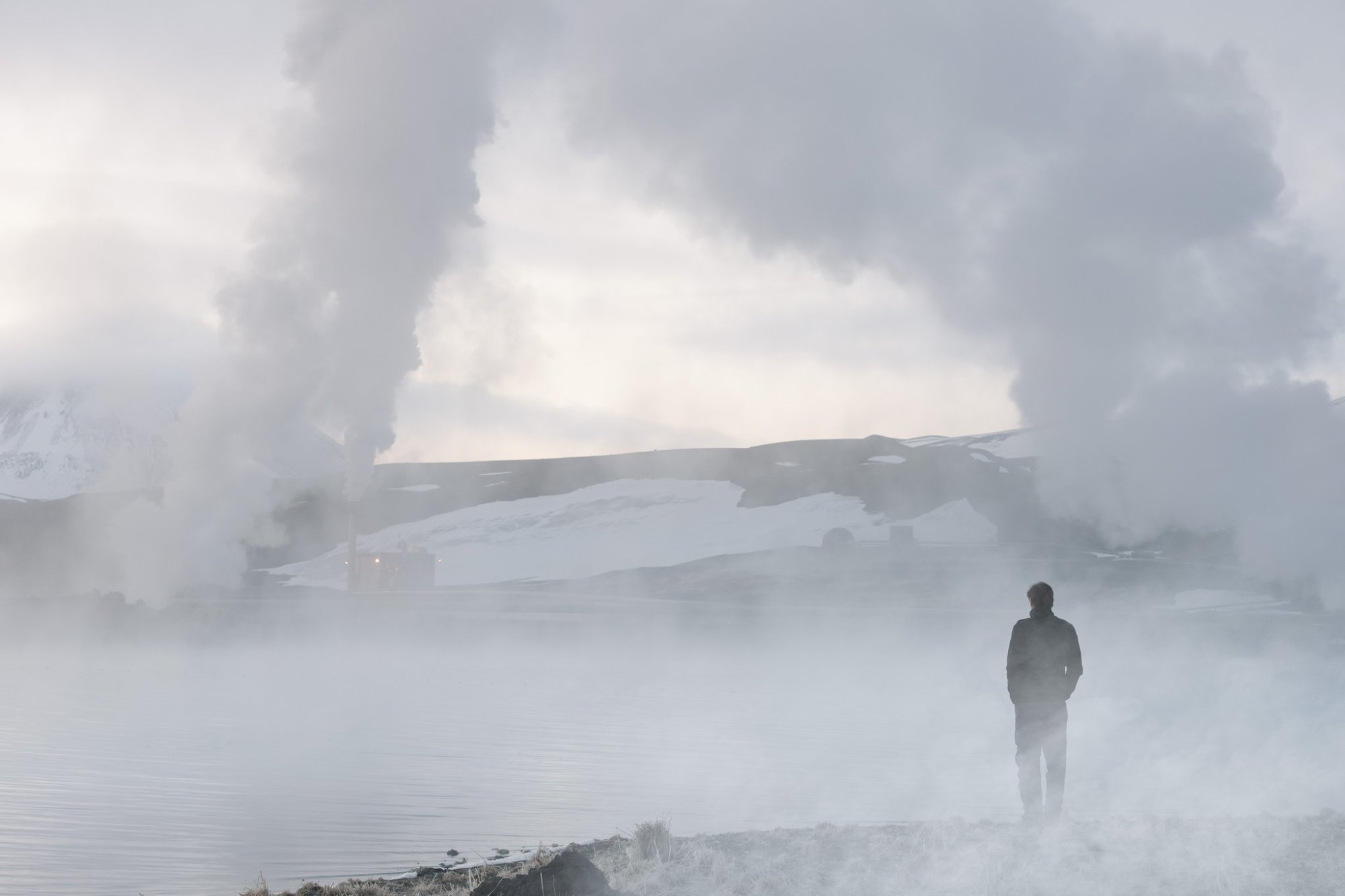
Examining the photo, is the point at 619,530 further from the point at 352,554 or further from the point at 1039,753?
the point at 1039,753

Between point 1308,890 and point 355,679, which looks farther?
point 355,679

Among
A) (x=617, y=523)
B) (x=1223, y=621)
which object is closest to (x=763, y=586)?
(x=1223, y=621)

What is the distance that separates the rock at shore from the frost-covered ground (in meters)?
112

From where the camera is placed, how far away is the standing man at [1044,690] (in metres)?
13.3

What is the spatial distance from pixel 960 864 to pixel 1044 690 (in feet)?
8.79

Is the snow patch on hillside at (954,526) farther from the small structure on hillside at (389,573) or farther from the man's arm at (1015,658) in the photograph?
the man's arm at (1015,658)

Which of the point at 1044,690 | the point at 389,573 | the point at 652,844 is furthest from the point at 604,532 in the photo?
the point at 652,844

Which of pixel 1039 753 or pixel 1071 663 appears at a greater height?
pixel 1071 663

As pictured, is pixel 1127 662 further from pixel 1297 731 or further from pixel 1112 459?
pixel 1112 459

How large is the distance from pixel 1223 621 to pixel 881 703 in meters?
45.6

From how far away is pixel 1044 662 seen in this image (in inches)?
525

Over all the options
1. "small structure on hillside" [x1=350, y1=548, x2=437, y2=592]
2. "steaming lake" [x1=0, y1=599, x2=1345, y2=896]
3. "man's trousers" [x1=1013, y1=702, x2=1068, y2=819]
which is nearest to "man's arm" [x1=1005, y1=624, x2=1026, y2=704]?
"man's trousers" [x1=1013, y1=702, x2=1068, y2=819]

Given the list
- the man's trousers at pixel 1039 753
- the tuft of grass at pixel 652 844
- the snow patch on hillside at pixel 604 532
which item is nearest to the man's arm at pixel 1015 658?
the man's trousers at pixel 1039 753

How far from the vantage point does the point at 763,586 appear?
107875mm
